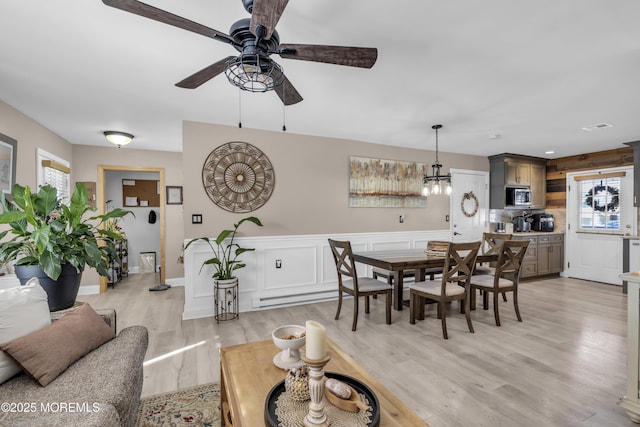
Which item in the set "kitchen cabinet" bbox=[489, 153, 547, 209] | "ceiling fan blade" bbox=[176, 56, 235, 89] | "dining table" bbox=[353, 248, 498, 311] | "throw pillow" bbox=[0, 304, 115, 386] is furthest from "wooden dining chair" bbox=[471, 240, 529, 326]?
"throw pillow" bbox=[0, 304, 115, 386]

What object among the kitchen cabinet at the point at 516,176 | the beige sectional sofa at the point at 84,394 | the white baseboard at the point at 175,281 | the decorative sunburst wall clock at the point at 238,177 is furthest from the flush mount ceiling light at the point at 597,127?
the white baseboard at the point at 175,281

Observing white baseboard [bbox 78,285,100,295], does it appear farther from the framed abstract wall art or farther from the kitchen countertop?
the kitchen countertop

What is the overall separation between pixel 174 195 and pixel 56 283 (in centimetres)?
358

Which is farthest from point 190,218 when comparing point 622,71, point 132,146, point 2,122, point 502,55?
point 622,71

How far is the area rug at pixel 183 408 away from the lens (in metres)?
1.83

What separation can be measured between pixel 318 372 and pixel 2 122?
12.9 feet

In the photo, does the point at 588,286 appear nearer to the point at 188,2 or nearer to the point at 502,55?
the point at 502,55

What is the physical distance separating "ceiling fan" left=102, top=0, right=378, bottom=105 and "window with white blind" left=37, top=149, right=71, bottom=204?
10.4 ft

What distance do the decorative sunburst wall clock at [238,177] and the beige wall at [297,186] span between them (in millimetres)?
74

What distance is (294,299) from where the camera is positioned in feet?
13.9

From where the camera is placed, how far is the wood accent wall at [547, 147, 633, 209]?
527 centimetres

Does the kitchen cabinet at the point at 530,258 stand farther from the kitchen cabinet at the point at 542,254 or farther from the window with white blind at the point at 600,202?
the window with white blind at the point at 600,202

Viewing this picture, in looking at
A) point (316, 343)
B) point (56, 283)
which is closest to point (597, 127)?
point (316, 343)

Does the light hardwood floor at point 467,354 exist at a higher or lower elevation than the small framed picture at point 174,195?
lower
